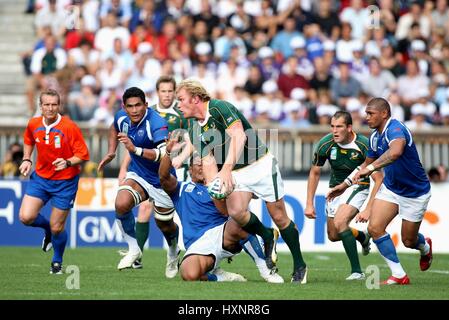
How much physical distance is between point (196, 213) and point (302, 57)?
445 inches

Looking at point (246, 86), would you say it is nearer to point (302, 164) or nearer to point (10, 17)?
point (302, 164)

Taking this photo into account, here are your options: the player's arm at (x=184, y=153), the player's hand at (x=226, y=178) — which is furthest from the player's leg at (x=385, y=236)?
the player's arm at (x=184, y=153)

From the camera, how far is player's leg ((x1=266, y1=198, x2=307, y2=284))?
1206 cm

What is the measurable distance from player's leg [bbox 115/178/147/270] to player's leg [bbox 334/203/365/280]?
8.21ft

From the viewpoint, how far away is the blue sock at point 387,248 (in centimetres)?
1228

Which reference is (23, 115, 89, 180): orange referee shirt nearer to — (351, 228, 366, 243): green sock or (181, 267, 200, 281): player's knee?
(181, 267, 200, 281): player's knee

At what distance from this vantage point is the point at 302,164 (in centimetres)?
2073

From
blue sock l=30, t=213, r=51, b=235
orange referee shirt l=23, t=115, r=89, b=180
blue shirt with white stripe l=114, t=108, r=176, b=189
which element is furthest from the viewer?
blue sock l=30, t=213, r=51, b=235

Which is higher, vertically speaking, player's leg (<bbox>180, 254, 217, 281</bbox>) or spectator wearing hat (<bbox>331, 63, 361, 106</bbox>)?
spectator wearing hat (<bbox>331, 63, 361, 106</bbox>)

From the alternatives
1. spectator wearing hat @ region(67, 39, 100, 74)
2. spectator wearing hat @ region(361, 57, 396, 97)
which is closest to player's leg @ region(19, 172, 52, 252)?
spectator wearing hat @ region(67, 39, 100, 74)

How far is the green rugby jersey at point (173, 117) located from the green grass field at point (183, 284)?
1915 mm
